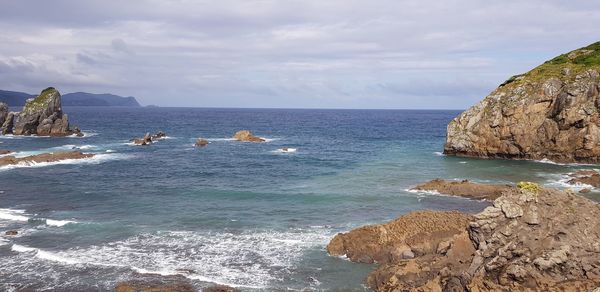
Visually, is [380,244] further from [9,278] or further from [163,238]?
[9,278]

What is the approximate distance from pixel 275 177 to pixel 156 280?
Result: 39333 mm

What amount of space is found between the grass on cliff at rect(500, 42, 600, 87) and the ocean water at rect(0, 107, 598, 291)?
1927cm

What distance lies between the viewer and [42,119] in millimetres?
131375

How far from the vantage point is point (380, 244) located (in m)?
36.4

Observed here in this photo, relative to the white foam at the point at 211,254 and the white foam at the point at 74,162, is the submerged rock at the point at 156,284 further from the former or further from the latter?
the white foam at the point at 74,162

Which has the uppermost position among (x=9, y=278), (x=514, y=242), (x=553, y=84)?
(x=553, y=84)

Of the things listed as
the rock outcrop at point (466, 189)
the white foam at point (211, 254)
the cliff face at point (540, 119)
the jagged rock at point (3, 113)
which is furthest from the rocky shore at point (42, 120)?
the rock outcrop at point (466, 189)

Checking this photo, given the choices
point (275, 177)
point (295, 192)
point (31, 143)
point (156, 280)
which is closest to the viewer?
point (156, 280)

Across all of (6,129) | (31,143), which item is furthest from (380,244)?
(6,129)

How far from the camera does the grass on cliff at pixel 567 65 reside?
85.6m

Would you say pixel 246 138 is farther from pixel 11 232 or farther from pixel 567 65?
pixel 11 232

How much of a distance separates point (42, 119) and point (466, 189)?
11817 cm

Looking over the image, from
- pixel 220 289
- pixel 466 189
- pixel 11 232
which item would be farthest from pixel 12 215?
pixel 466 189

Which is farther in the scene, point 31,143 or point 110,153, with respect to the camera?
point 31,143
